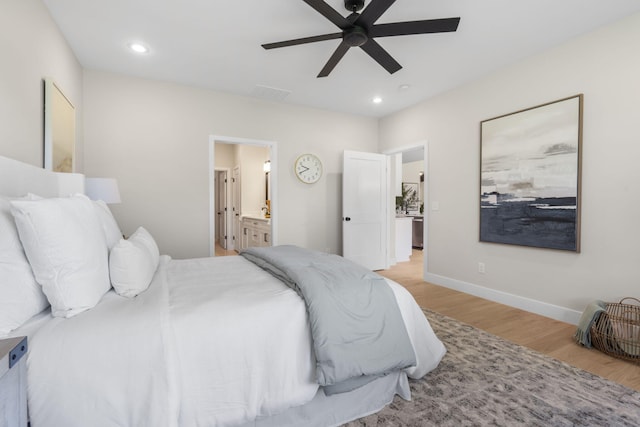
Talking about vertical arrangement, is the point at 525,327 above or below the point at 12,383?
below

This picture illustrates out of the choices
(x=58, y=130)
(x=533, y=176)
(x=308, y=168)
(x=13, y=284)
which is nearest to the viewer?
(x=13, y=284)

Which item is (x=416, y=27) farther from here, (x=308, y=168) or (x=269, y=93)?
(x=308, y=168)

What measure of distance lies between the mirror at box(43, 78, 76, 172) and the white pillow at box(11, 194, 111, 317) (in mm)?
1425

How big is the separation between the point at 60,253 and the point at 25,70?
1.64 m

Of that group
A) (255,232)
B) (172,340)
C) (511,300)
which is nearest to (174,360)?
(172,340)

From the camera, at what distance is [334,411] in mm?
1514

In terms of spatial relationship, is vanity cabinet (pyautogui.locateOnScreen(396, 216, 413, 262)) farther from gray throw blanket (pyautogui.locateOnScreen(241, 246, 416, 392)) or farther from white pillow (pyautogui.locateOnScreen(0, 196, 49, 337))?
white pillow (pyautogui.locateOnScreen(0, 196, 49, 337))

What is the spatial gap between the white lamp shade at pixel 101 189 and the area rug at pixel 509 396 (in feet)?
9.07

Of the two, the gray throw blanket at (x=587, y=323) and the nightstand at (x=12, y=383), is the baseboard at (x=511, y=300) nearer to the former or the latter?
the gray throw blanket at (x=587, y=323)

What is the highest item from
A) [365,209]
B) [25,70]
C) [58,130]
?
[25,70]

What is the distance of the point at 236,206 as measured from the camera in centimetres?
688

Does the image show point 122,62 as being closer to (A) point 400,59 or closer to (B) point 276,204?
(B) point 276,204

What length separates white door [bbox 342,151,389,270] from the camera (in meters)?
4.67

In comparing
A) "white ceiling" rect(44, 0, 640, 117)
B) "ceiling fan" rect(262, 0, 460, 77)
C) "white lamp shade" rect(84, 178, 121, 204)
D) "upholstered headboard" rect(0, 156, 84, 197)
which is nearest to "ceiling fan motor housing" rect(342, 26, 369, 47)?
"ceiling fan" rect(262, 0, 460, 77)
